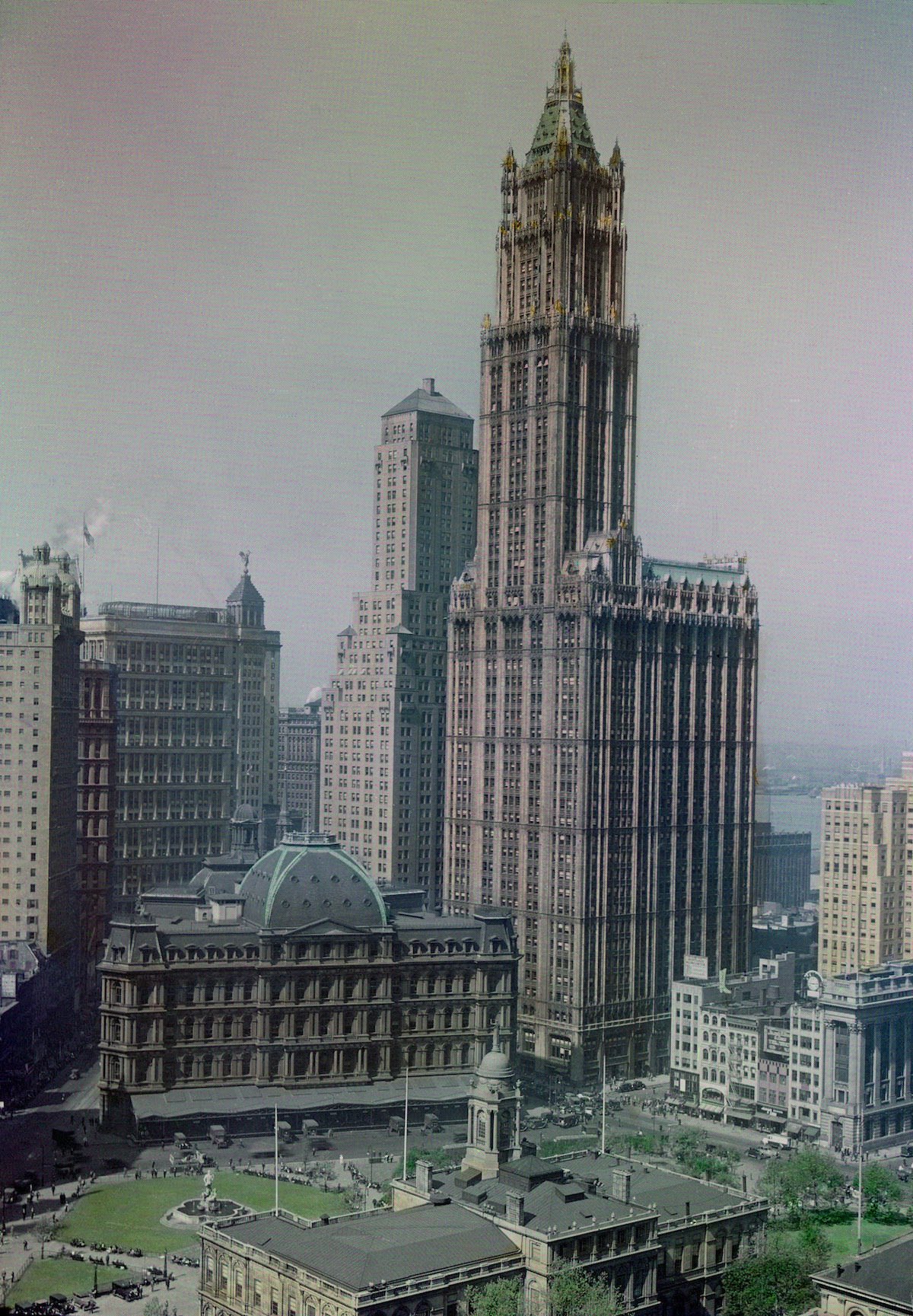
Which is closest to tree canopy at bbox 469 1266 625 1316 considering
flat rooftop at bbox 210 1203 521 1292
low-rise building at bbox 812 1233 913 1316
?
flat rooftop at bbox 210 1203 521 1292

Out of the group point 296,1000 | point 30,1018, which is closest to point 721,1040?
point 296,1000

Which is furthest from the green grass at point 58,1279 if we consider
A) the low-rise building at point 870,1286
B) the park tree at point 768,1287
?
the low-rise building at point 870,1286

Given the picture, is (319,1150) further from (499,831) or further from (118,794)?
(118,794)

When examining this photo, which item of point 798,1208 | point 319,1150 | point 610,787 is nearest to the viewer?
point 798,1208

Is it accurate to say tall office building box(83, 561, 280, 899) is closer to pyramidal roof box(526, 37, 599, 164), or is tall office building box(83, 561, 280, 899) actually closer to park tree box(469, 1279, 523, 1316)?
pyramidal roof box(526, 37, 599, 164)

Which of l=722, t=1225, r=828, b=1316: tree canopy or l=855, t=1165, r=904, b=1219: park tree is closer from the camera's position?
l=722, t=1225, r=828, b=1316: tree canopy

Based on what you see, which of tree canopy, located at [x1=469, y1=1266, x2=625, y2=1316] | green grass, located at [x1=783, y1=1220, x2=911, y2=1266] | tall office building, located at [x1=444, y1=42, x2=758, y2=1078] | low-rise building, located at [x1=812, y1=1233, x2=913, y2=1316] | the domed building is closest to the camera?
tree canopy, located at [x1=469, y1=1266, x2=625, y2=1316]

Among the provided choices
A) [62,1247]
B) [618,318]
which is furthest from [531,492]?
[62,1247]
